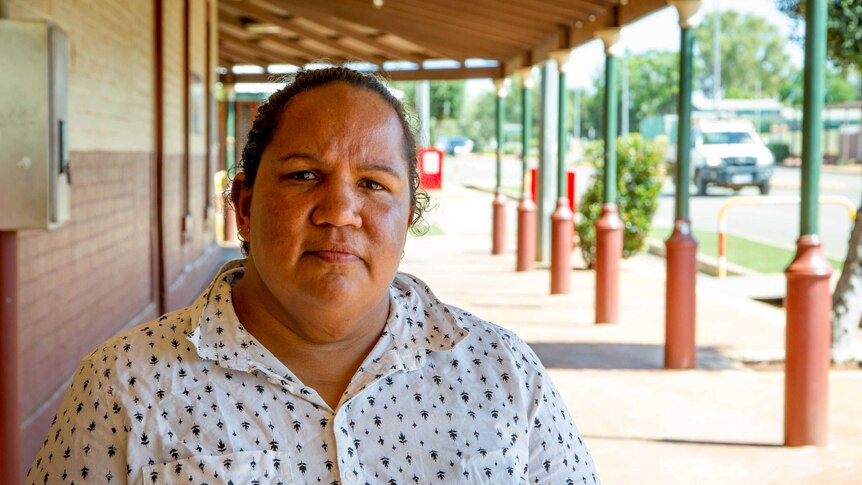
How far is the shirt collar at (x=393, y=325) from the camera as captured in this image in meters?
2.22

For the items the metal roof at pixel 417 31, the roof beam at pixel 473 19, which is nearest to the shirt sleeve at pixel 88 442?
the metal roof at pixel 417 31

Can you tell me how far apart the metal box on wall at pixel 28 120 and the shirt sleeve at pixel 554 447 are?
7.80 feet

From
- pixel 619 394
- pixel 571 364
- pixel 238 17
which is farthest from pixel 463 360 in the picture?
pixel 238 17

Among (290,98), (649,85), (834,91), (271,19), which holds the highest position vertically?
(649,85)

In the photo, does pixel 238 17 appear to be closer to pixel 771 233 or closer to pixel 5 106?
pixel 771 233

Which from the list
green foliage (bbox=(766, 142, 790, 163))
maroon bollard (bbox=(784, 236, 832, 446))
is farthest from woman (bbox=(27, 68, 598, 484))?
green foliage (bbox=(766, 142, 790, 163))

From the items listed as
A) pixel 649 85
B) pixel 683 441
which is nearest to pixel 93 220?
pixel 683 441

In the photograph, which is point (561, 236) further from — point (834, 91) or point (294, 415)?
point (834, 91)

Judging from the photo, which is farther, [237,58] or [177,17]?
[237,58]

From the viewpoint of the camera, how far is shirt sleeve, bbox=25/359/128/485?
2.05m

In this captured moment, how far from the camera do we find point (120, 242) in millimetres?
7164

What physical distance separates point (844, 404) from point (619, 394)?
1270 millimetres

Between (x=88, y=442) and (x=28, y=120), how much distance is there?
238cm

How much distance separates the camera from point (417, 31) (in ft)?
45.7
